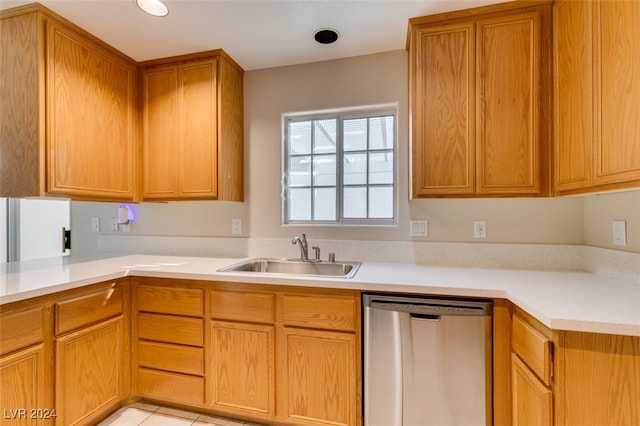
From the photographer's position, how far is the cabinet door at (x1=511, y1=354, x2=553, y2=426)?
3.51 ft

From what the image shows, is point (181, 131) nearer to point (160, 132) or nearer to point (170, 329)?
point (160, 132)

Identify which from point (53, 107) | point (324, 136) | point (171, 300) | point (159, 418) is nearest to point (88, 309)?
point (171, 300)

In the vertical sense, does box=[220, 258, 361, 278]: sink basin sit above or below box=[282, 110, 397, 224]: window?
below

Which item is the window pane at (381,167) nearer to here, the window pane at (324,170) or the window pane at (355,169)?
the window pane at (355,169)

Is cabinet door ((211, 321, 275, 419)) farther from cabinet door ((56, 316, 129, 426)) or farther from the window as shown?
the window

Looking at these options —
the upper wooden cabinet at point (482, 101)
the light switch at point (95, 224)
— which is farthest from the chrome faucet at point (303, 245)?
the light switch at point (95, 224)

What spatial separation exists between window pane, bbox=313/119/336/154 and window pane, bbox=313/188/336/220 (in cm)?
32

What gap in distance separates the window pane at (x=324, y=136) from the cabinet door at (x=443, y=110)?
71cm

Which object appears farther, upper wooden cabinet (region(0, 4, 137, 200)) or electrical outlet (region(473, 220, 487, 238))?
electrical outlet (region(473, 220, 487, 238))

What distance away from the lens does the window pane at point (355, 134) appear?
7.39 feet

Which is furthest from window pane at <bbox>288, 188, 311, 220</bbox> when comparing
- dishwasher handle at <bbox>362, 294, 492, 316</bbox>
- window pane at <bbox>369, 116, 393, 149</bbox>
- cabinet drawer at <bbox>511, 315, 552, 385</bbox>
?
cabinet drawer at <bbox>511, 315, 552, 385</bbox>

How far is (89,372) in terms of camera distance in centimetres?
163

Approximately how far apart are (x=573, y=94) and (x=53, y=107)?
112 inches

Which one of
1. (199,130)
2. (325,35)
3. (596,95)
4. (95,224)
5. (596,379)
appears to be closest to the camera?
(596,379)
